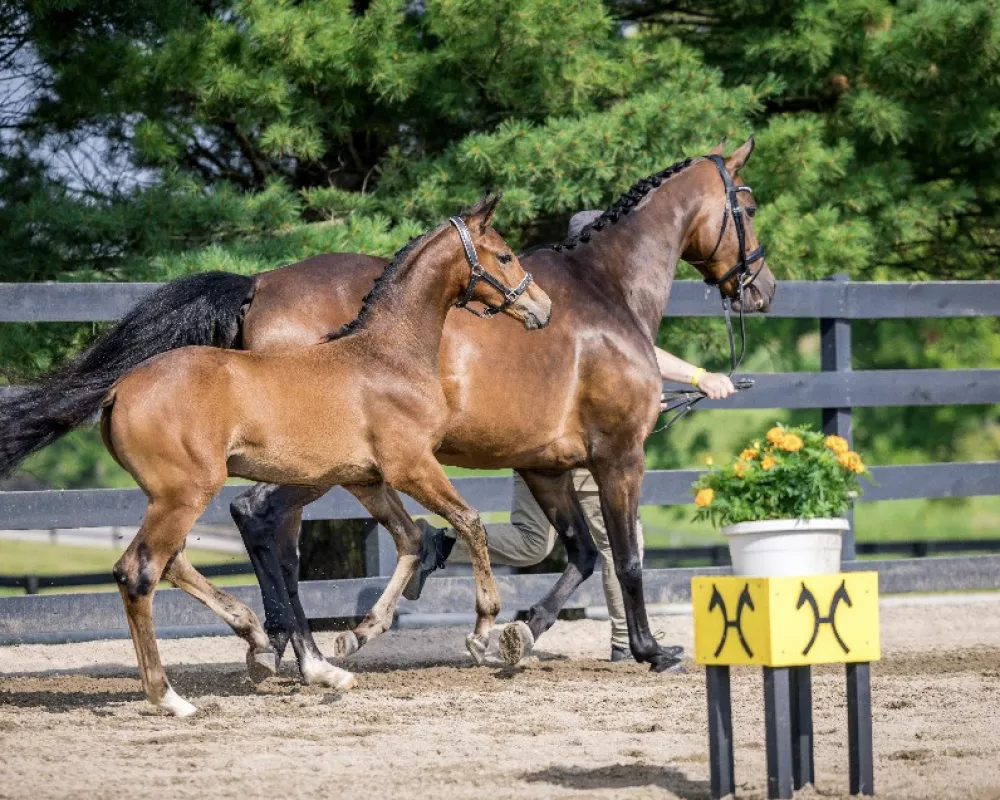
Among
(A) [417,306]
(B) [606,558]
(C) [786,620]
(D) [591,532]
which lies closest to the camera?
(C) [786,620]

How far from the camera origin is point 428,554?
6.33 m

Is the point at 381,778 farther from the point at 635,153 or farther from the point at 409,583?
the point at 635,153

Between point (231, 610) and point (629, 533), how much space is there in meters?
1.87

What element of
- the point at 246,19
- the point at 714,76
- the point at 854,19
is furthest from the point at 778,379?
the point at 246,19

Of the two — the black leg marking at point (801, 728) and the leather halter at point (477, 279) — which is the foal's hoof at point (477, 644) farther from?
the black leg marking at point (801, 728)

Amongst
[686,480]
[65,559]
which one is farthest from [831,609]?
[65,559]

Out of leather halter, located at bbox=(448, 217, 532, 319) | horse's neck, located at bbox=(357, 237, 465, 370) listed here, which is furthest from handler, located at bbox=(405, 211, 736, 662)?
horse's neck, located at bbox=(357, 237, 465, 370)

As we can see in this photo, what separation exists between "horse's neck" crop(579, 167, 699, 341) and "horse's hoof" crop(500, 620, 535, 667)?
1582mm

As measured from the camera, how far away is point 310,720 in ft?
17.3

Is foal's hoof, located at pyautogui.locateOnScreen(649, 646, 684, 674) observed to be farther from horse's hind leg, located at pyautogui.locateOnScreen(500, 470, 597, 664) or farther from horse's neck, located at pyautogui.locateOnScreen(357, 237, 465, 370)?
horse's neck, located at pyautogui.locateOnScreen(357, 237, 465, 370)

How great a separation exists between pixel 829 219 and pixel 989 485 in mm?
1995

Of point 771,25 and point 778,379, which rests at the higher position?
point 771,25

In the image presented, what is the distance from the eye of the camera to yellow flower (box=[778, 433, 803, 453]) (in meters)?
3.83

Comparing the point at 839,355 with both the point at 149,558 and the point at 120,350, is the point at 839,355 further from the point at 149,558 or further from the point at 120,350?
the point at 149,558
